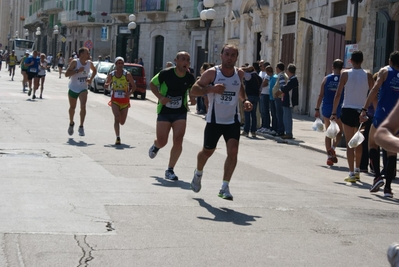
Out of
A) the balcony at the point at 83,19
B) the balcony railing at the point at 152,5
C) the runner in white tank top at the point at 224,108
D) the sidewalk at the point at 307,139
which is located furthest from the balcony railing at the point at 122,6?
the runner in white tank top at the point at 224,108

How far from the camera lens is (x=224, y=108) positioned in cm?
932

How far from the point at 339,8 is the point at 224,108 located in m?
19.2

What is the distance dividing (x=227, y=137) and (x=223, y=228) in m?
1.87

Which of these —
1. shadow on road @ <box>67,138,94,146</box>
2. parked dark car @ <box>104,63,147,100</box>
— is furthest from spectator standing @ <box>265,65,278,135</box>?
parked dark car @ <box>104,63,147,100</box>

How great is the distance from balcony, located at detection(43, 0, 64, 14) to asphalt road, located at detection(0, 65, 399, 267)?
68.0 meters

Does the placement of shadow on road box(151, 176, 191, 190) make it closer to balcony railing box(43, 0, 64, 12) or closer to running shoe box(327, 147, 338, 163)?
running shoe box(327, 147, 338, 163)

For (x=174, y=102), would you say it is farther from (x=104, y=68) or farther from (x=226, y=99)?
(x=104, y=68)

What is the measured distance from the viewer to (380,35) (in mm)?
23250

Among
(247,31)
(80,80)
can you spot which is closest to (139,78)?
(247,31)

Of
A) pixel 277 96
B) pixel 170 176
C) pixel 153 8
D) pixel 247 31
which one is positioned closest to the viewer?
pixel 170 176

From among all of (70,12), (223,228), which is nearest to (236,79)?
(223,228)

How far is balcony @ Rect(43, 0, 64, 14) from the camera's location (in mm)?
80750

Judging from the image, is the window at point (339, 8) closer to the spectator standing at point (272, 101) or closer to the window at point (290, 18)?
the window at point (290, 18)

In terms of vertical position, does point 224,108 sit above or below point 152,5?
below
